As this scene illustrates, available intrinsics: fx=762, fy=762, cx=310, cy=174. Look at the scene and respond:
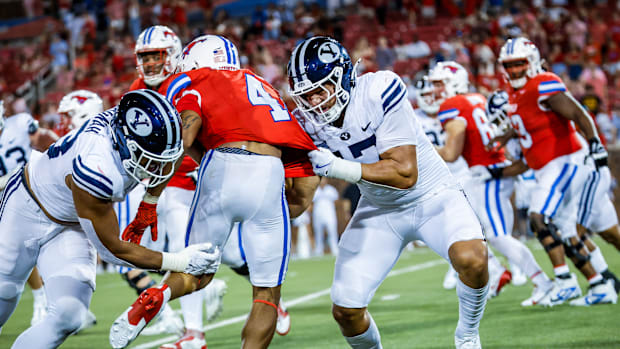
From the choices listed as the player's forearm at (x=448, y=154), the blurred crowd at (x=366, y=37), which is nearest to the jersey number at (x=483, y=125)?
the player's forearm at (x=448, y=154)

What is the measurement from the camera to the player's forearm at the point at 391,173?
153 inches

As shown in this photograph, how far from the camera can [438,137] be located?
26.9 ft

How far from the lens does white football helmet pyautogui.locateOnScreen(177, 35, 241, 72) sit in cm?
440

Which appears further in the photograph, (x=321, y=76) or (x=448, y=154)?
(x=448, y=154)

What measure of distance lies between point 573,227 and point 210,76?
398 centimetres

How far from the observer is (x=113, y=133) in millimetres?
3578

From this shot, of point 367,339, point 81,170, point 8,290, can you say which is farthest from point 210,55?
point 367,339

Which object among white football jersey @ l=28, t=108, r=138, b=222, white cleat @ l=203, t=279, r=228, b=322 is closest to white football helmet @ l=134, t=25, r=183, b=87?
white cleat @ l=203, t=279, r=228, b=322

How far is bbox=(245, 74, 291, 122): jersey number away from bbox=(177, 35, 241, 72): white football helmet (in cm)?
26

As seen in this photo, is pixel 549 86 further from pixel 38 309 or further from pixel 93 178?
pixel 38 309

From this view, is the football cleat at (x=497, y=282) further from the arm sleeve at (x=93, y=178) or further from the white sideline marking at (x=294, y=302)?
the arm sleeve at (x=93, y=178)

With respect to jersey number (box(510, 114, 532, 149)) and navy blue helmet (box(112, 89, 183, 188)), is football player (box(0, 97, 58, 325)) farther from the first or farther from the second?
jersey number (box(510, 114, 532, 149))

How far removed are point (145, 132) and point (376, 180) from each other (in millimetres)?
1191

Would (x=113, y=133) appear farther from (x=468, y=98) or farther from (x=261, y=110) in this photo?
(x=468, y=98)
